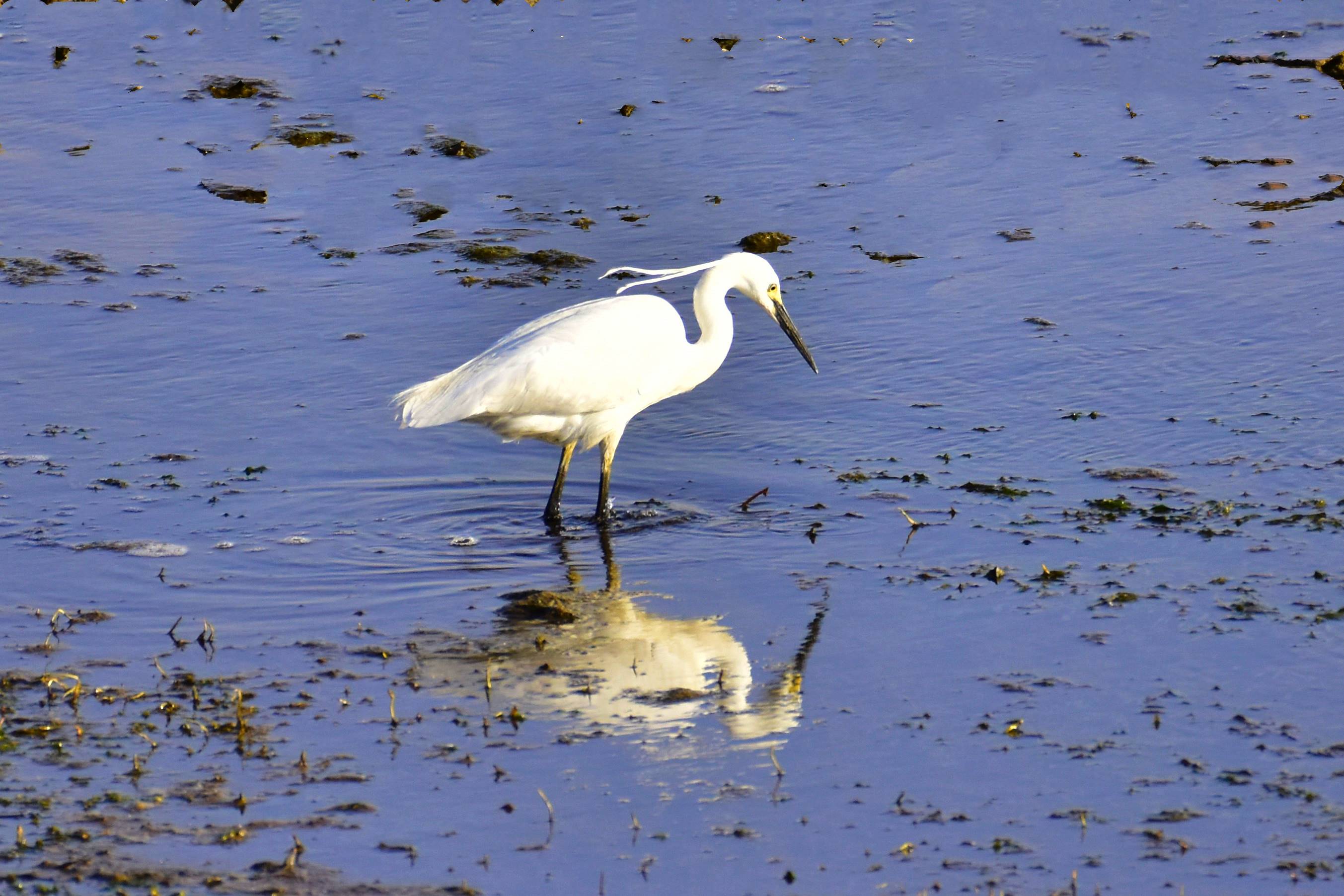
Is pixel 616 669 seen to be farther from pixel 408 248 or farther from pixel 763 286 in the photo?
pixel 408 248

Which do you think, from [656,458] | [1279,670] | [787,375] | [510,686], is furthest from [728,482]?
[1279,670]

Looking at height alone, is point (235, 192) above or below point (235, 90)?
below

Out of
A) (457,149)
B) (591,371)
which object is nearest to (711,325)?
(591,371)

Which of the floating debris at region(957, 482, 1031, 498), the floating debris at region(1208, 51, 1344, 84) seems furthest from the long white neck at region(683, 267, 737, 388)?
the floating debris at region(1208, 51, 1344, 84)

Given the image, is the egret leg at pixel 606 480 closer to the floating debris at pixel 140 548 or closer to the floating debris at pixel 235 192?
the floating debris at pixel 140 548

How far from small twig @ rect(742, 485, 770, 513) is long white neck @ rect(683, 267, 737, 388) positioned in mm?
826

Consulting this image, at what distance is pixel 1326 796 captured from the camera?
16.3 ft

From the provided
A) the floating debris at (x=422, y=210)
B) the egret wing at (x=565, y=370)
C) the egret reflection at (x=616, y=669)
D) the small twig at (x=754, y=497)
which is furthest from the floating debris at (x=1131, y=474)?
the floating debris at (x=422, y=210)

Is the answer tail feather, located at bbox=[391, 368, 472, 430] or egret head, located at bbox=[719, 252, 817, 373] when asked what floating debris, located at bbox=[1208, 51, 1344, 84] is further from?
tail feather, located at bbox=[391, 368, 472, 430]

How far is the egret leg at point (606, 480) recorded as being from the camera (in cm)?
805

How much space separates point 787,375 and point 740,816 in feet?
16.4

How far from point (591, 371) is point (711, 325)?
0.79m

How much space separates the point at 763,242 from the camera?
11695 mm

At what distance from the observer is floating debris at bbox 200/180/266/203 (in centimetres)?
1317
